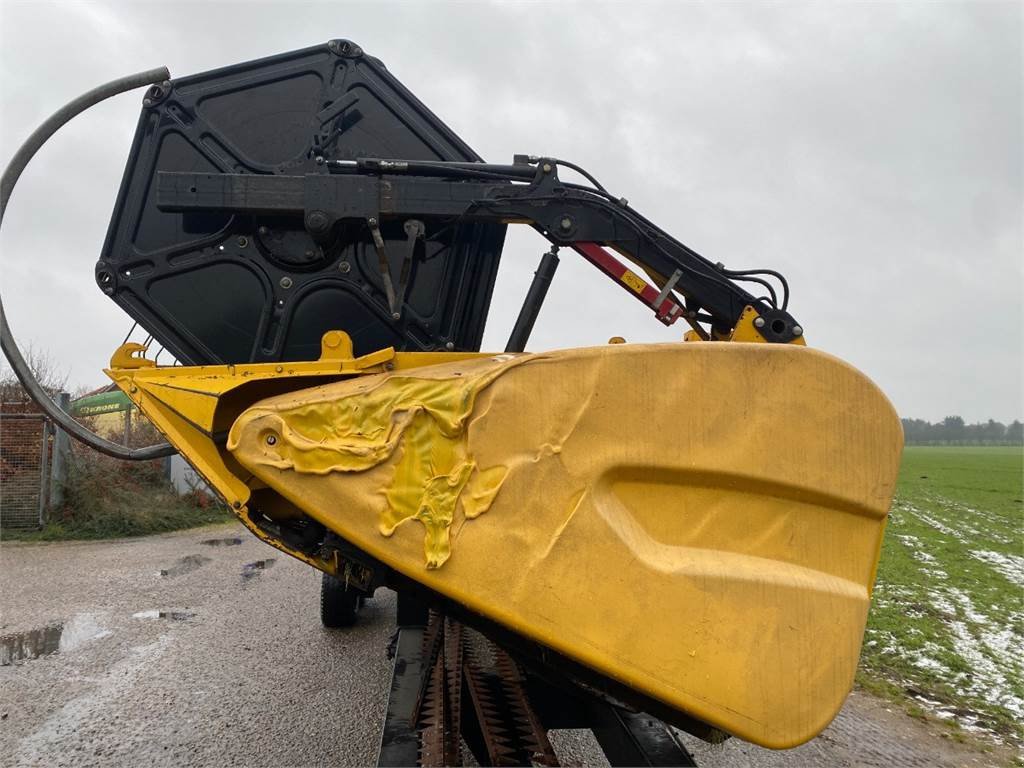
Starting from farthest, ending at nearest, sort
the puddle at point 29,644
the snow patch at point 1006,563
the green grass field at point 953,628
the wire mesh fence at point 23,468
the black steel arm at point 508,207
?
the wire mesh fence at point 23,468
the snow patch at point 1006,563
the puddle at point 29,644
the green grass field at point 953,628
the black steel arm at point 508,207

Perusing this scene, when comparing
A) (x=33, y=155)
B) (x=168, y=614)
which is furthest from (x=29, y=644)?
(x=33, y=155)

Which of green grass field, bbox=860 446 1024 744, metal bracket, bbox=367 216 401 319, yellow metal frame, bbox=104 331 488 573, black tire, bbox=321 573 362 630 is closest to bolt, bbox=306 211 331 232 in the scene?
metal bracket, bbox=367 216 401 319

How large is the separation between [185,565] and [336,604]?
4.24 meters

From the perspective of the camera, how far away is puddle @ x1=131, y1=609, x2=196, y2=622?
238 inches

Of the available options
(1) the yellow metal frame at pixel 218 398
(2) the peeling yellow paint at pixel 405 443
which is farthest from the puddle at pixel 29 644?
(2) the peeling yellow paint at pixel 405 443

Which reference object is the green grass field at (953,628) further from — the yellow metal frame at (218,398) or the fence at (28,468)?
the fence at (28,468)

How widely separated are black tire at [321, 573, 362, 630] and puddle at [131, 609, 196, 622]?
138cm

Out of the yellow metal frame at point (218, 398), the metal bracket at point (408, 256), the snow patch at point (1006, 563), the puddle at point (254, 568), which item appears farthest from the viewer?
the snow patch at point (1006, 563)

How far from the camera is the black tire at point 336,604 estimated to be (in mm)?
5523

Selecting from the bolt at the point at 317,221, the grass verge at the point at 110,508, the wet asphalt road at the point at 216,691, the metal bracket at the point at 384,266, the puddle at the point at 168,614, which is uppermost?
the bolt at the point at 317,221

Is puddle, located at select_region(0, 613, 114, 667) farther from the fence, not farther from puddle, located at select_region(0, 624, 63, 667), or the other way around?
the fence

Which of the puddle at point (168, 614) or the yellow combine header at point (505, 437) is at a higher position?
the yellow combine header at point (505, 437)

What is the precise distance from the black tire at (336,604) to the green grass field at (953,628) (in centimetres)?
417

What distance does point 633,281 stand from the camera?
3.17 m
